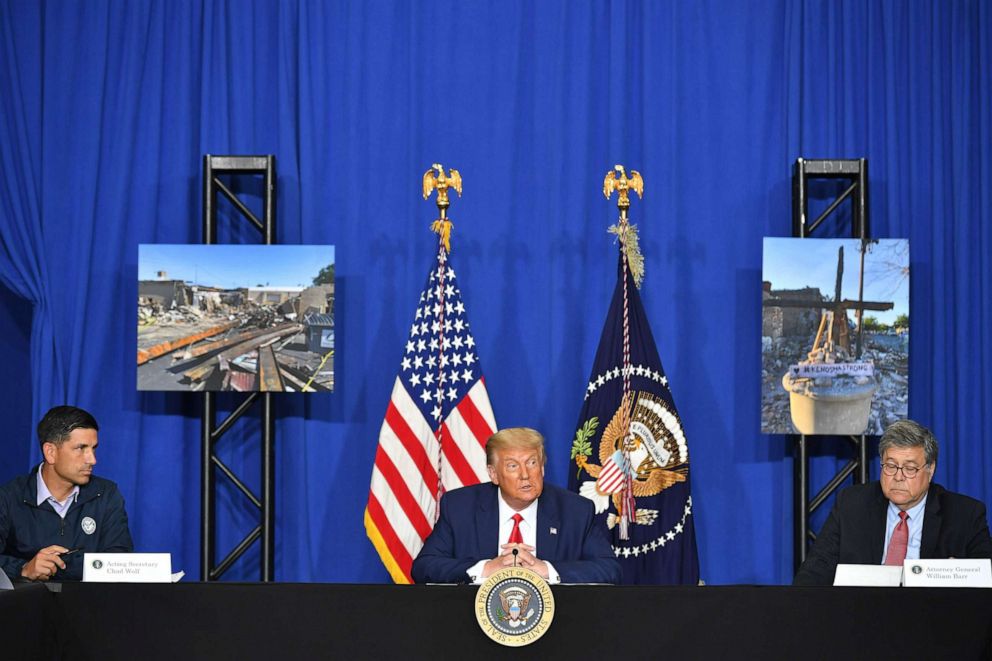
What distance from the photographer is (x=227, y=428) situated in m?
5.13

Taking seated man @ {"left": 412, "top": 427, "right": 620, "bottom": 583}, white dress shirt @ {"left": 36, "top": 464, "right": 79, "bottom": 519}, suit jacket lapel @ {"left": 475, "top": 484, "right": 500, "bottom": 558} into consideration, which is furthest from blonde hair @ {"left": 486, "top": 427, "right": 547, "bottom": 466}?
white dress shirt @ {"left": 36, "top": 464, "right": 79, "bottom": 519}

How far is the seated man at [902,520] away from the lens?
3.44 meters

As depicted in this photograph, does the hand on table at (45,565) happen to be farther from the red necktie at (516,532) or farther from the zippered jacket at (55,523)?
the red necktie at (516,532)

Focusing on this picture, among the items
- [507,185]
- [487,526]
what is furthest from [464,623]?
[507,185]

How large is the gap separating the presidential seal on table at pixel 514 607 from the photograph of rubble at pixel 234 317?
232cm

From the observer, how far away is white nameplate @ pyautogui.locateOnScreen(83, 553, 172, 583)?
2873 mm

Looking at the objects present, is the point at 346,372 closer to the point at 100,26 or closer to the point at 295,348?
the point at 295,348

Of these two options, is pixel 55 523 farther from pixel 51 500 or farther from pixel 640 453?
pixel 640 453

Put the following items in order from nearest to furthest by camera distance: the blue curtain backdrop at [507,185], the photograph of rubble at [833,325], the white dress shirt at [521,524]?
1. the white dress shirt at [521,524]
2. the photograph of rubble at [833,325]
3. the blue curtain backdrop at [507,185]

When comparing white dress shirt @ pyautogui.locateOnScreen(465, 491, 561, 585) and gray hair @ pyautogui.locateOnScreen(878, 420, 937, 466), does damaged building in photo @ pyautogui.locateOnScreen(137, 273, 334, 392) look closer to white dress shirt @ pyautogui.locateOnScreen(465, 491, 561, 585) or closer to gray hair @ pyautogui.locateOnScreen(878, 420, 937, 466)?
white dress shirt @ pyautogui.locateOnScreen(465, 491, 561, 585)

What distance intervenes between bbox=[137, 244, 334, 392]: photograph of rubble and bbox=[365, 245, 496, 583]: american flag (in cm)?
37

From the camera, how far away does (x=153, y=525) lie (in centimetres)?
532

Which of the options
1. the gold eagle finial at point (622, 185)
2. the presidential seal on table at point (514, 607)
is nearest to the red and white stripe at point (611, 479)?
the gold eagle finial at point (622, 185)

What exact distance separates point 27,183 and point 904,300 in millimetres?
4022
